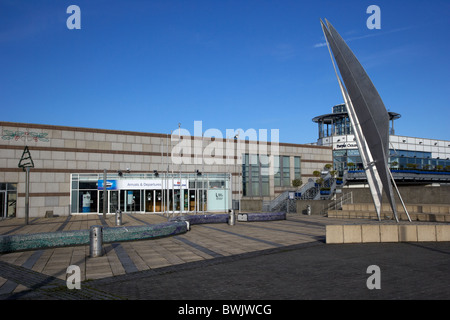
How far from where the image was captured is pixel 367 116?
77.8 ft

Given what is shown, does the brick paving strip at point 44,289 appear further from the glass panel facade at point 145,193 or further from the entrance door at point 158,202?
the entrance door at point 158,202

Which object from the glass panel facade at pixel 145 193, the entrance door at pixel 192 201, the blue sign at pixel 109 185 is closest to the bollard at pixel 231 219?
the glass panel facade at pixel 145 193

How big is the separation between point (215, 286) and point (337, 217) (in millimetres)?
24099

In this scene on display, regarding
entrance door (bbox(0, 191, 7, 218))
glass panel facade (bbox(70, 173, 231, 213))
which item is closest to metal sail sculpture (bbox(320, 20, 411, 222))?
glass panel facade (bbox(70, 173, 231, 213))

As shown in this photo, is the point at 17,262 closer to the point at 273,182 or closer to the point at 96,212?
the point at 96,212

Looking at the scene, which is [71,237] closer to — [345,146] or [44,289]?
[44,289]

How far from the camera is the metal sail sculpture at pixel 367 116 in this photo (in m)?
23.0

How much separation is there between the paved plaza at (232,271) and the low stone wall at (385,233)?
2.06ft

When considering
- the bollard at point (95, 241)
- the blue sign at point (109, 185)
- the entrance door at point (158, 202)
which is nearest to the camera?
the bollard at point (95, 241)

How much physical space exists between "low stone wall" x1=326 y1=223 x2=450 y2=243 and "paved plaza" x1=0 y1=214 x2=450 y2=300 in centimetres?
63

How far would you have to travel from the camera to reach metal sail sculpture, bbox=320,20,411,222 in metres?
23.0

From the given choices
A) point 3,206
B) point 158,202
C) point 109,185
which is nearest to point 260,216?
point 158,202

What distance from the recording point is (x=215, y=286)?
9.31 m
